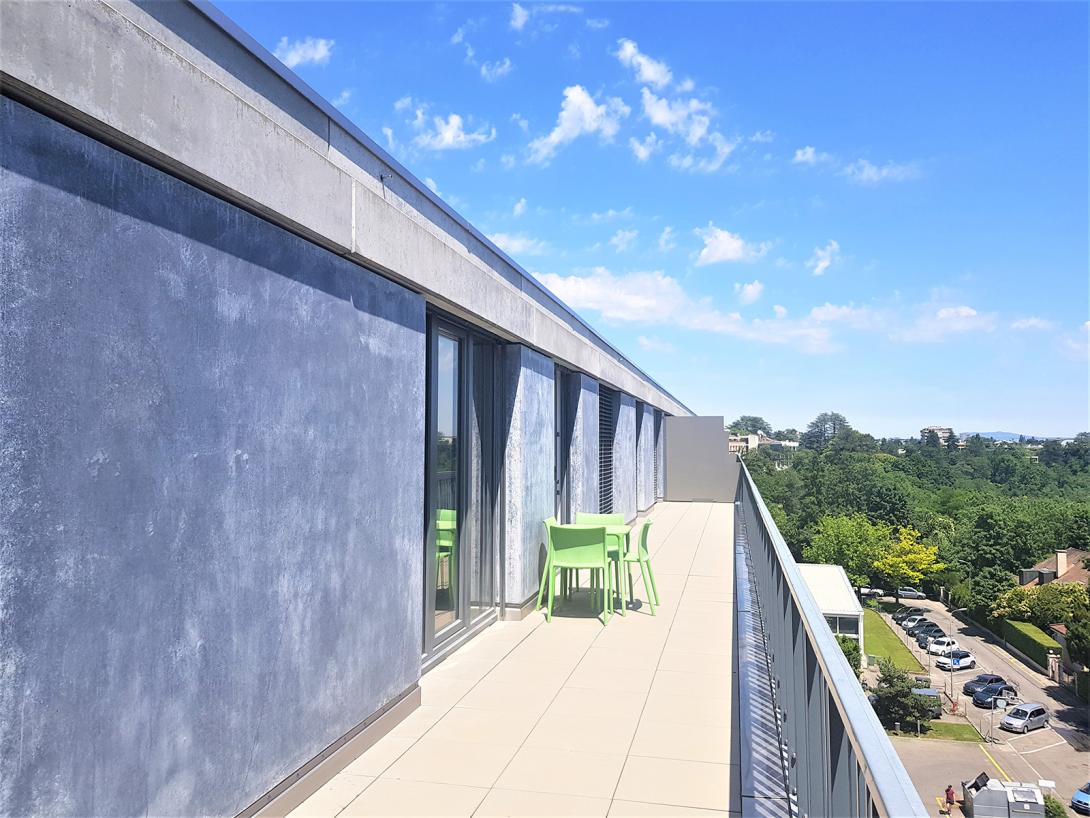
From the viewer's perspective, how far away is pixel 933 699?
35438 millimetres

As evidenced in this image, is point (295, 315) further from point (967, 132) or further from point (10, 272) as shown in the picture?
point (967, 132)

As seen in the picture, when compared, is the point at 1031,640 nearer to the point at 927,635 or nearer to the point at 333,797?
the point at 927,635

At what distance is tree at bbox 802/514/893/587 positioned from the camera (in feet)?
189

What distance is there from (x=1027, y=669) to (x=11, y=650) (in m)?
56.1

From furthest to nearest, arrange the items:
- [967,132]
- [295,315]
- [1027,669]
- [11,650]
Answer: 1. [1027,669]
2. [967,132]
3. [295,315]
4. [11,650]

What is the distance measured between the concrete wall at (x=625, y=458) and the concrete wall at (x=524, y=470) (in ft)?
16.3

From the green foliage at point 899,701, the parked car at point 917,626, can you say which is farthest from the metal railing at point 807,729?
the parked car at point 917,626

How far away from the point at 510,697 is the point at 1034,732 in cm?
4407

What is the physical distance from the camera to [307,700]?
309 cm

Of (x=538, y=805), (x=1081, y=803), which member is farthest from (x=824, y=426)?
(x=538, y=805)

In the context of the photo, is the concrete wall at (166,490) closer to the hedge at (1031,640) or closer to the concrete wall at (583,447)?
the concrete wall at (583,447)

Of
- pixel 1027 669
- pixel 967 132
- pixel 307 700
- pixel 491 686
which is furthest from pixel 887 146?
pixel 1027 669

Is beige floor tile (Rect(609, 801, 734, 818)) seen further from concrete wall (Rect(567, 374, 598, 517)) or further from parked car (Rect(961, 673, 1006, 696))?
parked car (Rect(961, 673, 1006, 696))

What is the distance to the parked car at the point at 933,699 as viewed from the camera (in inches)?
1387
